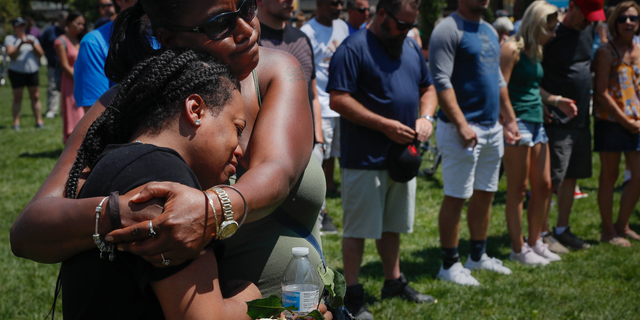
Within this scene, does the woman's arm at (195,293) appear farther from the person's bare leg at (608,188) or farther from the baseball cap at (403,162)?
the person's bare leg at (608,188)

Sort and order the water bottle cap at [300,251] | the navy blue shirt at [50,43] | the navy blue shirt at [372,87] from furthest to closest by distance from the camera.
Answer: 1. the navy blue shirt at [50,43]
2. the navy blue shirt at [372,87]
3. the water bottle cap at [300,251]

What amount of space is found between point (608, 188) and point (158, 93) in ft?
18.9

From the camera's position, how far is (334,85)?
4.18 metres

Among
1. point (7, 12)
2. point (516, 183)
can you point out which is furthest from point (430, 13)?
point (7, 12)

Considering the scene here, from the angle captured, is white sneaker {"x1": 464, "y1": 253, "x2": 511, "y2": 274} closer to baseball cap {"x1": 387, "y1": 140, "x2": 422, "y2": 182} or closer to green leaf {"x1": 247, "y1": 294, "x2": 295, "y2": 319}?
baseball cap {"x1": 387, "y1": 140, "x2": 422, "y2": 182}

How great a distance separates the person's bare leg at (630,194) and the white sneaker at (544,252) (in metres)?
1.12

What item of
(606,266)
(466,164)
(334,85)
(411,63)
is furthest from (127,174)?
(606,266)

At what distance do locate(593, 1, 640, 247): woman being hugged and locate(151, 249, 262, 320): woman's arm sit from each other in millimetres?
5535

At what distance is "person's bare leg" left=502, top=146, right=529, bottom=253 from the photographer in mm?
5219

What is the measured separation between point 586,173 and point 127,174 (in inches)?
223

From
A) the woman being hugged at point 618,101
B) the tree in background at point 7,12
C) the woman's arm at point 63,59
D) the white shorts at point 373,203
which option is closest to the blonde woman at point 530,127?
the woman being hugged at point 618,101

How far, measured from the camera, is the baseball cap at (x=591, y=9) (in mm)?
5371

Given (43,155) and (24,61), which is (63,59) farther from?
(24,61)

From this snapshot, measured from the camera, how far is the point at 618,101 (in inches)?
233
